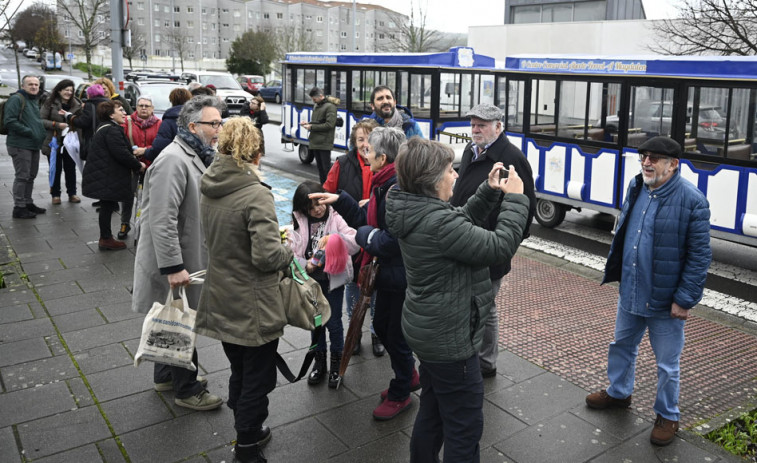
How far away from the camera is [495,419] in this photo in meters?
4.27

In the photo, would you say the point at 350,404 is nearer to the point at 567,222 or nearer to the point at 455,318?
the point at 455,318

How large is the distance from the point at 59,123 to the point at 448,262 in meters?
8.64

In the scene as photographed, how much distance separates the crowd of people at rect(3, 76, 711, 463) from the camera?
3068 millimetres

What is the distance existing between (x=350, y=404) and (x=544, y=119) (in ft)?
23.6

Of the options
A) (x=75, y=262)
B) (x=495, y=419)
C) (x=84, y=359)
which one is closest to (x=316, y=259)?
(x=495, y=419)

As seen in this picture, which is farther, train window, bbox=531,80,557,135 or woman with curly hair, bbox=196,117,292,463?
train window, bbox=531,80,557,135

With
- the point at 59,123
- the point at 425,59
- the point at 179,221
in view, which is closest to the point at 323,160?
the point at 425,59

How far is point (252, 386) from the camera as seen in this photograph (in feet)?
12.1

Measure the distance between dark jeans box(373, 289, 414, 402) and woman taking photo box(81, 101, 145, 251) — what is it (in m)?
4.63

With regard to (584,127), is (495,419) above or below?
below

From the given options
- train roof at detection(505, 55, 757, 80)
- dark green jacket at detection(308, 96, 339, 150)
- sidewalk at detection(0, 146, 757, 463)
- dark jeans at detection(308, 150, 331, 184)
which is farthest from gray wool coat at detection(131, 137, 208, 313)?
dark jeans at detection(308, 150, 331, 184)

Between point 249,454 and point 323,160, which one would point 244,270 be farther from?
point 323,160

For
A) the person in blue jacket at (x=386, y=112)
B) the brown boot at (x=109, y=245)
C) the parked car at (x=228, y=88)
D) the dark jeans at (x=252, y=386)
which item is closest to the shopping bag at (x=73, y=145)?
the brown boot at (x=109, y=245)

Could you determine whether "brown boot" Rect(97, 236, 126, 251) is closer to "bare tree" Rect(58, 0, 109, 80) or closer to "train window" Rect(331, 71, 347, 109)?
"train window" Rect(331, 71, 347, 109)
